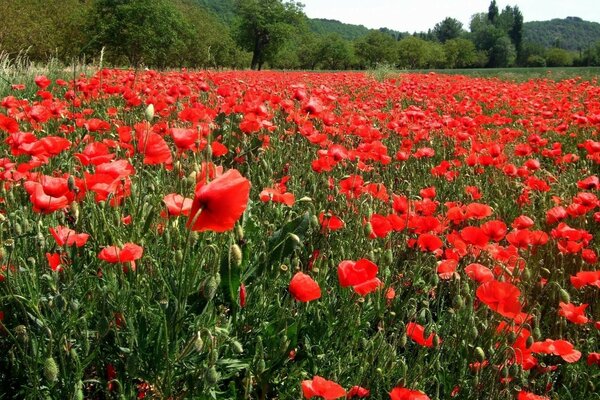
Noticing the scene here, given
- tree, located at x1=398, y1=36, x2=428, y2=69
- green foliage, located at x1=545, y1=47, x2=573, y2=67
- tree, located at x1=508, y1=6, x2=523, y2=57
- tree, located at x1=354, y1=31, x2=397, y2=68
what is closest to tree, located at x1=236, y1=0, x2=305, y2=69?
tree, located at x1=354, y1=31, x2=397, y2=68

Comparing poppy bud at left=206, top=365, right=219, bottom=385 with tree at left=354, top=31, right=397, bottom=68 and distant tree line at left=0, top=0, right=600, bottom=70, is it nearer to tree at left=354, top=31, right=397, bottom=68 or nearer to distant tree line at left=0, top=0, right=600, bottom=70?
distant tree line at left=0, top=0, right=600, bottom=70

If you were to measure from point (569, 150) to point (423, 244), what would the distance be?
440 centimetres

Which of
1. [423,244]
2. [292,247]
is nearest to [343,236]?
[423,244]

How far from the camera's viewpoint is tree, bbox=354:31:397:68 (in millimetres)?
71562

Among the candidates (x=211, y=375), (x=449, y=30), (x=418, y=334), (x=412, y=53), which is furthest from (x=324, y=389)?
(x=449, y=30)

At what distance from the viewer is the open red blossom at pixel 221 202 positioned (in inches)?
43.4

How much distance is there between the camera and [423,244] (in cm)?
209

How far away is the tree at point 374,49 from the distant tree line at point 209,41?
0.45 ft

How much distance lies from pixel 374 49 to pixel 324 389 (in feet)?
246

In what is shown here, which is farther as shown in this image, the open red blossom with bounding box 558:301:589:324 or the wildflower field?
the open red blossom with bounding box 558:301:589:324

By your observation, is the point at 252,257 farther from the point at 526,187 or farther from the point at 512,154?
the point at 512,154

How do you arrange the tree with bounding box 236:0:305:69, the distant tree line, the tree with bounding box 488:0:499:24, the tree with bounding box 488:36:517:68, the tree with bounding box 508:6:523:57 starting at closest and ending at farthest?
the distant tree line
the tree with bounding box 236:0:305:69
the tree with bounding box 488:36:517:68
the tree with bounding box 508:6:523:57
the tree with bounding box 488:0:499:24

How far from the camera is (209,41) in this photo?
55.2m

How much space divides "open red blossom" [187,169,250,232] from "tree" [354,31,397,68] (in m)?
71.0
